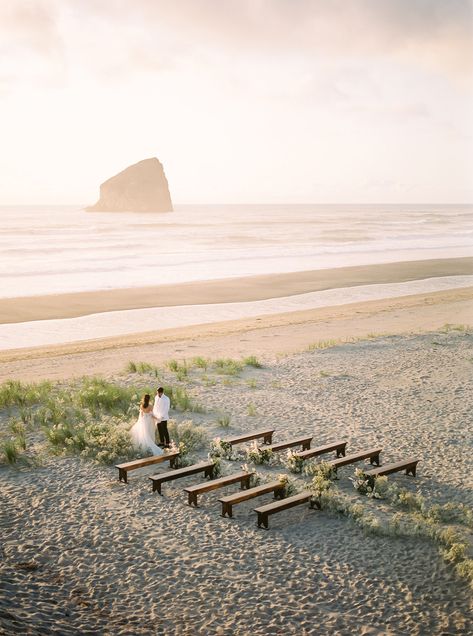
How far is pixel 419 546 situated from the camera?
362 inches

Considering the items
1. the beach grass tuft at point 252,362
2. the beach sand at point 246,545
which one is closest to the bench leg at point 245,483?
the beach sand at point 246,545

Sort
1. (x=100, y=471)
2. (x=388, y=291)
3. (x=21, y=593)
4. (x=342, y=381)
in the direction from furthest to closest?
(x=388, y=291) < (x=342, y=381) < (x=100, y=471) < (x=21, y=593)

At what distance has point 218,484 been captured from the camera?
34.8 feet

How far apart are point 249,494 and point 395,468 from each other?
106 inches

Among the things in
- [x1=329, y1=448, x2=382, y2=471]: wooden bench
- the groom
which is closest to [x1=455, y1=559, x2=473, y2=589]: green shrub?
[x1=329, y1=448, x2=382, y2=471]: wooden bench

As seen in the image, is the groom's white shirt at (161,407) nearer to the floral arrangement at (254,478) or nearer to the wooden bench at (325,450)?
the floral arrangement at (254,478)

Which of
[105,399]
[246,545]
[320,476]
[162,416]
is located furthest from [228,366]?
[246,545]

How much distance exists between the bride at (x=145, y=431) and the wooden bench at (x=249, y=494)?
2.40 meters

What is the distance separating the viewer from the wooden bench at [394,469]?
11.0m

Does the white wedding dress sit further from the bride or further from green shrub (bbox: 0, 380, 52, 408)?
green shrub (bbox: 0, 380, 52, 408)

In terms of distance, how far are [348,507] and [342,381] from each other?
25.1ft

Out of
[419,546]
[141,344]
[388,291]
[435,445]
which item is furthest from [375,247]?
[419,546]

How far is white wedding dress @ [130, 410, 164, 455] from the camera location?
12227 mm

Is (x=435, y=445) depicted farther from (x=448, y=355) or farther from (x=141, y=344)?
(x=141, y=344)
